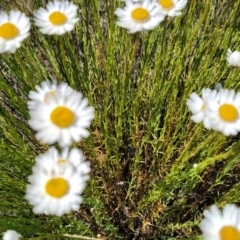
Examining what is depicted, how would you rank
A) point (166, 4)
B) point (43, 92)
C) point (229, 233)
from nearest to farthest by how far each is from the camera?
point (229, 233) → point (43, 92) → point (166, 4)

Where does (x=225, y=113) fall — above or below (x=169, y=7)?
below

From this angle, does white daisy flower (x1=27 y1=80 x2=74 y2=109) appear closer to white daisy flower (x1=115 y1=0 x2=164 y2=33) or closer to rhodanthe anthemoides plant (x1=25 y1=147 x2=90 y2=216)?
rhodanthe anthemoides plant (x1=25 y1=147 x2=90 y2=216)

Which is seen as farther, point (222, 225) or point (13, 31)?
point (13, 31)

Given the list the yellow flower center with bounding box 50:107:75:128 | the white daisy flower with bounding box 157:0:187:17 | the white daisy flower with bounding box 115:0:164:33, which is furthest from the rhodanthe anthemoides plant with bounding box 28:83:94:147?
the white daisy flower with bounding box 157:0:187:17

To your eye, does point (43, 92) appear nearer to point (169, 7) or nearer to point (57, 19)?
point (57, 19)

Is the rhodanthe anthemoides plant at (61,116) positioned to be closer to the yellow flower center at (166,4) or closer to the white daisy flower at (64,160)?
the white daisy flower at (64,160)

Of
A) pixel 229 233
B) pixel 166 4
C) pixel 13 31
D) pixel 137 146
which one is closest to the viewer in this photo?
pixel 229 233

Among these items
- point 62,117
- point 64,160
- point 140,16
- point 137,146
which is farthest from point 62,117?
point 137,146
